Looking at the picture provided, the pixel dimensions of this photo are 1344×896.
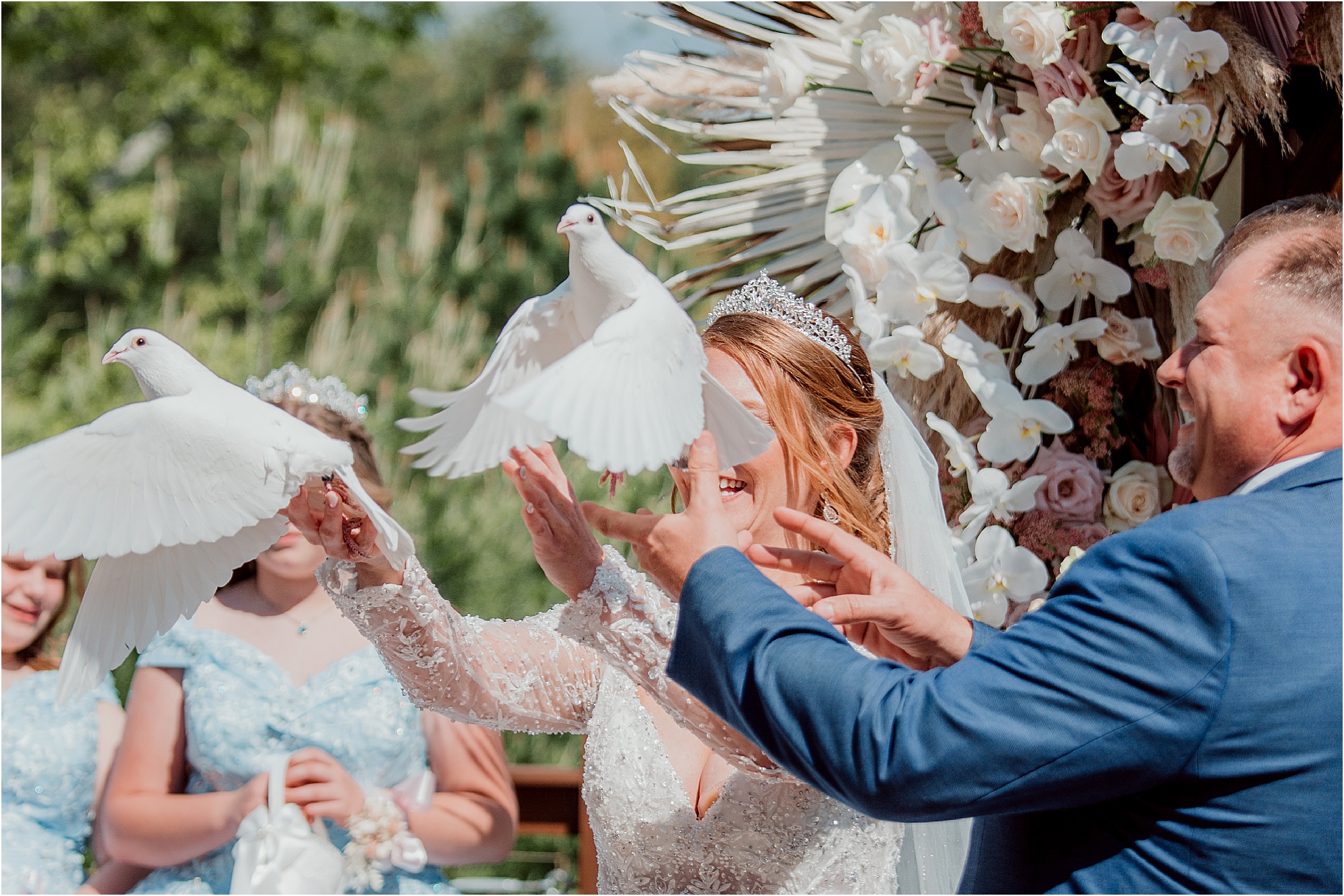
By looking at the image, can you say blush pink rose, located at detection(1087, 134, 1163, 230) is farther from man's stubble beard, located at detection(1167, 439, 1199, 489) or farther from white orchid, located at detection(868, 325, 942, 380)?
man's stubble beard, located at detection(1167, 439, 1199, 489)

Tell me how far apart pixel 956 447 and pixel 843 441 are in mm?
259

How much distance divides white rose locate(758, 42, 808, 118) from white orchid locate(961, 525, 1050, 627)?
830 mm

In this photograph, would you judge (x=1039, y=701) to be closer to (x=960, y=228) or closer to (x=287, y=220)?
(x=960, y=228)

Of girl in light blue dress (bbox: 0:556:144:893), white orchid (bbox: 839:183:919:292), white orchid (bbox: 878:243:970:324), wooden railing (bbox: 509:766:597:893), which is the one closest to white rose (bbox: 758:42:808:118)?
white orchid (bbox: 839:183:919:292)

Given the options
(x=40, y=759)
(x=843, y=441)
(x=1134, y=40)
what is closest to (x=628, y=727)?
(x=843, y=441)

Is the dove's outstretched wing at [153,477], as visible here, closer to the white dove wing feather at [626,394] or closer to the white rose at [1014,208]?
the white dove wing feather at [626,394]

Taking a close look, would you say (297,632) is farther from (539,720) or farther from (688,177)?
(688,177)

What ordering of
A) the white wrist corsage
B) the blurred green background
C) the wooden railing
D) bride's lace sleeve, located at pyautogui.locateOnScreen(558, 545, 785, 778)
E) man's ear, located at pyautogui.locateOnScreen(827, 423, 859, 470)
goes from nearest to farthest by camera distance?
bride's lace sleeve, located at pyautogui.locateOnScreen(558, 545, 785, 778) → man's ear, located at pyautogui.locateOnScreen(827, 423, 859, 470) → the white wrist corsage → the wooden railing → the blurred green background

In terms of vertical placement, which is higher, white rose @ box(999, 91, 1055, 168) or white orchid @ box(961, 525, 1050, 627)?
white rose @ box(999, 91, 1055, 168)

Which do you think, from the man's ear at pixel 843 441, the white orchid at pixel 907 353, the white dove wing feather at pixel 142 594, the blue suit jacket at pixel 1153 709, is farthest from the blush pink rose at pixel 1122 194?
the white dove wing feather at pixel 142 594

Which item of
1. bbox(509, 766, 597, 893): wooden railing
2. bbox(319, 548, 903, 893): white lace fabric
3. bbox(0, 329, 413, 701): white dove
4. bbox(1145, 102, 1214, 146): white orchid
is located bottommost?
bbox(509, 766, 597, 893): wooden railing

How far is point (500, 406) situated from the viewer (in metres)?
Result: 1.44

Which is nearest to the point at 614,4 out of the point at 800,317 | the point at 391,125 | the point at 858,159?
the point at 858,159

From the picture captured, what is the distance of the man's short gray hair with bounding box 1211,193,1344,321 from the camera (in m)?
1.28
